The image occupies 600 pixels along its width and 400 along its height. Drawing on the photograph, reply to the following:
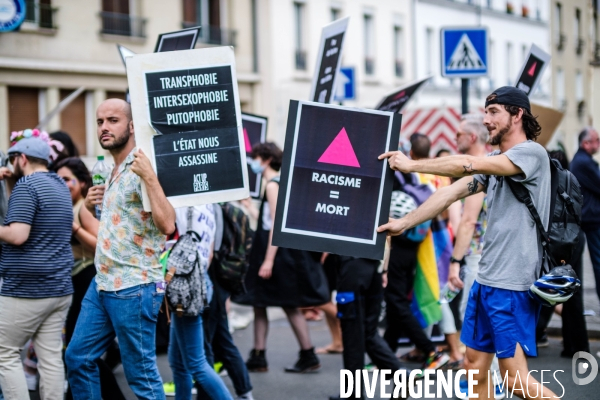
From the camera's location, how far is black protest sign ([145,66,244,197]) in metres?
4.95

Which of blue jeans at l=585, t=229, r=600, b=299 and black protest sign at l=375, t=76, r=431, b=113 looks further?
black protest sign at l=375, t=76, r=431, b=113

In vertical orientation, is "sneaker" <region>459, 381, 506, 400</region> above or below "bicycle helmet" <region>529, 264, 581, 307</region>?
below

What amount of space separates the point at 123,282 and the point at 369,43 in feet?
96.7

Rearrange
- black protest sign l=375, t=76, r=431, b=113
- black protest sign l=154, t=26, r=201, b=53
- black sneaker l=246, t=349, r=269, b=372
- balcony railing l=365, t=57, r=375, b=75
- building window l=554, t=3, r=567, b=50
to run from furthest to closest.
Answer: building window l=554, t=3, r=567, b=50
balcony railing l=365, t=57, r=375, b=75
black protest sign l=375, t=76, r=431, b=113
black sneaker l=246, t=349, r=269, b=372
black protest sign l=154, t=26, r=201, b=53

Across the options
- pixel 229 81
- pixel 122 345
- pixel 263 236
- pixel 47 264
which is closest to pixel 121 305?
pixel 122 345

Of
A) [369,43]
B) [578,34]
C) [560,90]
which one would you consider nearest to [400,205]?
[369,43]

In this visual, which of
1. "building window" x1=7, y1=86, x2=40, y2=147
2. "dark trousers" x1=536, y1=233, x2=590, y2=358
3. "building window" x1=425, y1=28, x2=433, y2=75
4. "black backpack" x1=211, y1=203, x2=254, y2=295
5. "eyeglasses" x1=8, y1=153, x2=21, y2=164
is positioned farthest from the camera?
"building window" x1=425, y1=28, x2=433, y2=75

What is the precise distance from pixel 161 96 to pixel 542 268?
2.23 m

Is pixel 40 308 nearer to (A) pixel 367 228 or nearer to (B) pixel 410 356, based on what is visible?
(A) pixel 367 228

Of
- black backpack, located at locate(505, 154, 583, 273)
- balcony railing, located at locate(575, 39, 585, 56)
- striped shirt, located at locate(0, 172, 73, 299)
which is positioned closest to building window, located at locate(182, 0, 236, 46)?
striped shirt, located at locate(0, 172, 73, 299)

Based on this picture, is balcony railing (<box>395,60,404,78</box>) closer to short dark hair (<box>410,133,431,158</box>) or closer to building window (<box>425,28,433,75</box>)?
building window (<box>425,28,433,75</box>)

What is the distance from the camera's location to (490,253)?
16.3ft

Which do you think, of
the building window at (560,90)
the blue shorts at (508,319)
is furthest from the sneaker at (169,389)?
the building window at (560,90)

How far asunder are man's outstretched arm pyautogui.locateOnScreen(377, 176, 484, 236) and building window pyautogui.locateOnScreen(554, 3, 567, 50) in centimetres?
4808
